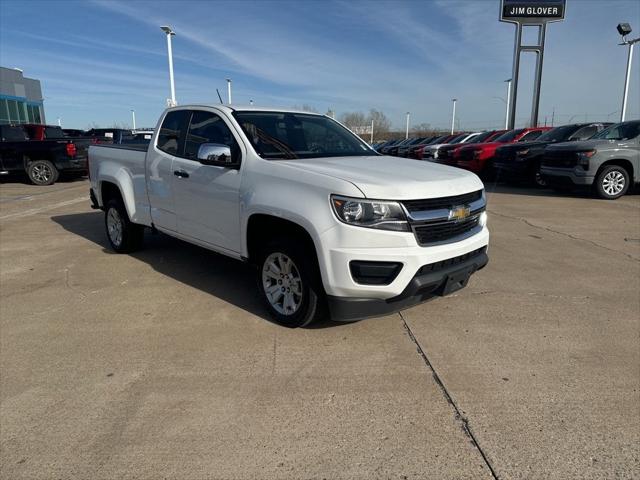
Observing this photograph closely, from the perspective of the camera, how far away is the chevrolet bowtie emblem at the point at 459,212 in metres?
3.47

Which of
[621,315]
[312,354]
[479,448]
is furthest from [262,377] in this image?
[621,315]

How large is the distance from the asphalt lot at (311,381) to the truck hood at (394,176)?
3.93ft

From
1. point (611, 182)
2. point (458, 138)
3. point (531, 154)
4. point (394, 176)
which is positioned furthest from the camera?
point (458, 138)

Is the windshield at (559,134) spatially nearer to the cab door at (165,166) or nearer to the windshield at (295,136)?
the windshield at (295,136)

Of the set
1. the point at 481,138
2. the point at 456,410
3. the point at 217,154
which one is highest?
the point at 481,138

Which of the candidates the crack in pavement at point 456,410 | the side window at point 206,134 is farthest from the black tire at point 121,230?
the crack in pavement at point 456,410

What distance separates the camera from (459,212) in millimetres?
3551

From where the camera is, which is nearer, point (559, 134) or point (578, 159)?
point (578, 159)

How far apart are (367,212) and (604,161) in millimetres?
9670

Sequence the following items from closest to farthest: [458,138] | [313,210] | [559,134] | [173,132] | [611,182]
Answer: [313,210] → [173,132] → [611,182] → [559,134] → [458,138]

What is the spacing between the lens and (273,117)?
4.59 m

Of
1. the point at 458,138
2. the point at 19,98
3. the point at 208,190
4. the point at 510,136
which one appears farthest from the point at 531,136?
the point at 19,98

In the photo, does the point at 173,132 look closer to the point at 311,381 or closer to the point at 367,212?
the point at 367,212

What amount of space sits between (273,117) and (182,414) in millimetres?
2946
